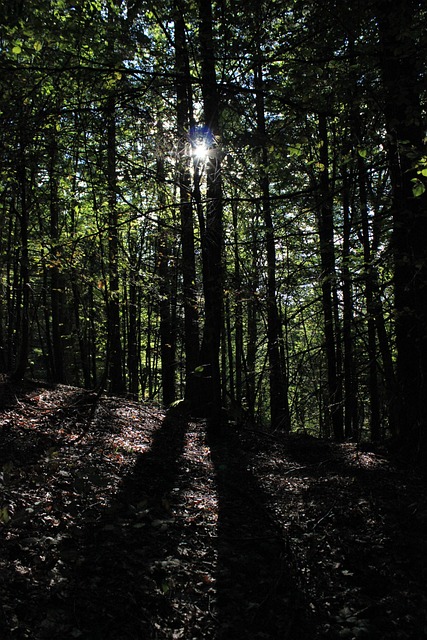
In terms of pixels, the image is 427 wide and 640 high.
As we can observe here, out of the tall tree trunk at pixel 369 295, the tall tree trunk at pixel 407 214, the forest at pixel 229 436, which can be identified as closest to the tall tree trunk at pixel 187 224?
the forest at pixel 229 436

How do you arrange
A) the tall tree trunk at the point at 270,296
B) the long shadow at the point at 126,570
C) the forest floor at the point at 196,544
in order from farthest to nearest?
1. the tall tree trunk at the point at 270,296
2. the forest floor at the point at 196,544
3. the long shadow at the point at 126,570

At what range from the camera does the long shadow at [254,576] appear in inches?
125

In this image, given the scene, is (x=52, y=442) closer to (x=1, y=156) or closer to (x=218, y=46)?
(x=1, y=156)

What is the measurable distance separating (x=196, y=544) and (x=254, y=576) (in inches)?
28.7

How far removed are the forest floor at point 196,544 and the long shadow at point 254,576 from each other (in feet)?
0.05

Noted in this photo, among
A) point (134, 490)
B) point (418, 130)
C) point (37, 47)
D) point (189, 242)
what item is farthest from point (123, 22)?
point (189, 242)

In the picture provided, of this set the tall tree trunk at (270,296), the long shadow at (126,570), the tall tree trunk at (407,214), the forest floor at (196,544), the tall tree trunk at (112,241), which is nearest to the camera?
the long shadow at (126,570)

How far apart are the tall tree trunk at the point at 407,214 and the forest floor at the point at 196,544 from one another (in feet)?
3.97

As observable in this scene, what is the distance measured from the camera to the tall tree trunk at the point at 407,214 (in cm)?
475

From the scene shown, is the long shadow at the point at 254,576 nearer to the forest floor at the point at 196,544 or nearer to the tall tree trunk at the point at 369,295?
the forest floor at the point at 196,544

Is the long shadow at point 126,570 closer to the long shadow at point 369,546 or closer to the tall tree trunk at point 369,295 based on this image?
the long shadow at point 369,546

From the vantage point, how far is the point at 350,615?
10.9 ft

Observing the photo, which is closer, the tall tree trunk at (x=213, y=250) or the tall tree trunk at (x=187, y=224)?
the tall tree trunk at (x=213, y=250)

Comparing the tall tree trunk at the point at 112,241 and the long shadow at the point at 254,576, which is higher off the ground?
the tall tree trunk at the point at 112,241
